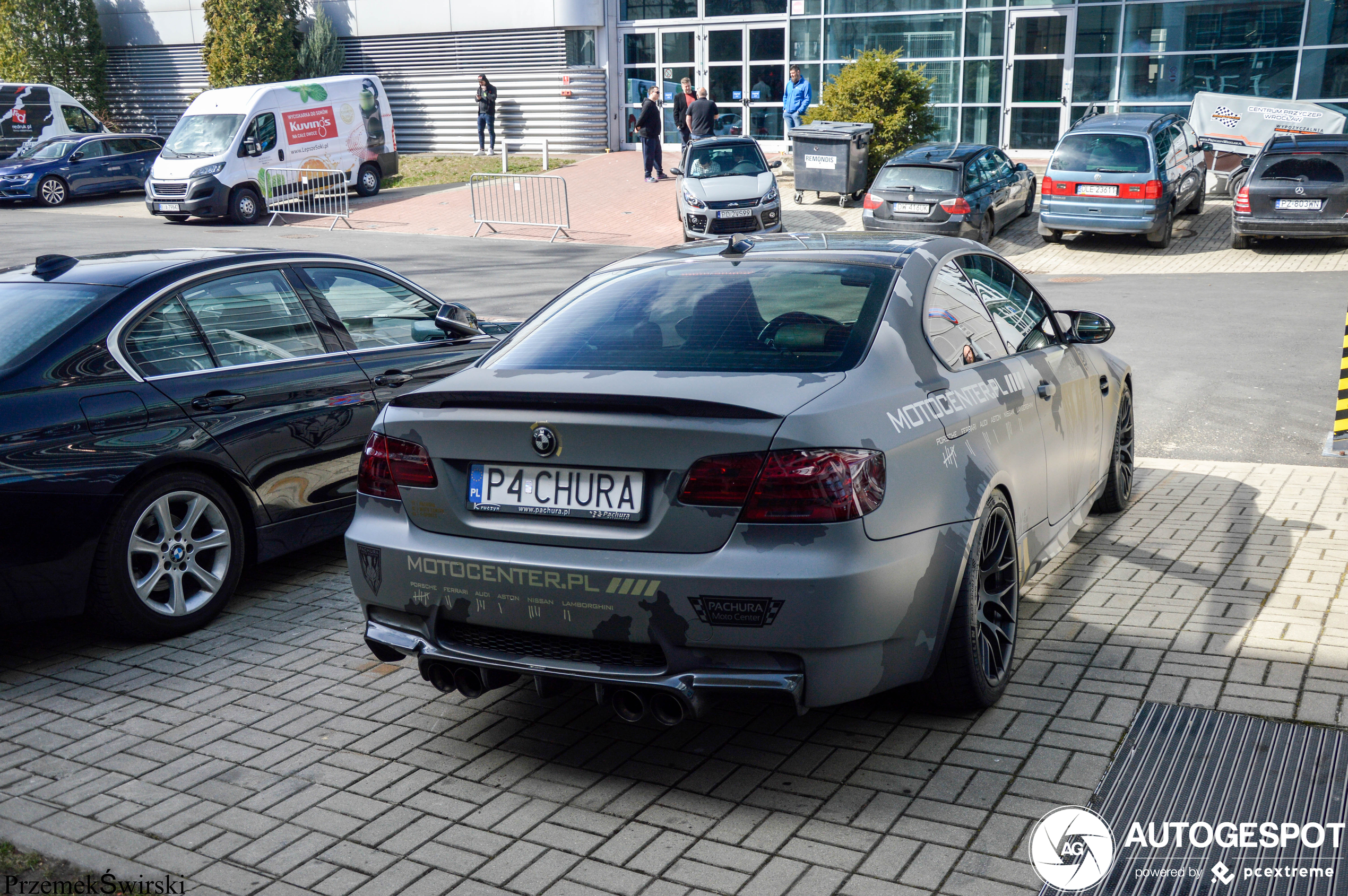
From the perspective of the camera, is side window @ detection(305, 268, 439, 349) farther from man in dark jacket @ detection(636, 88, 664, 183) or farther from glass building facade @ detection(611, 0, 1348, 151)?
glass building facade @ detection(611, 0, 1348, 151)

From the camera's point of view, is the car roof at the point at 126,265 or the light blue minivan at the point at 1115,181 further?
the light blue minivan at the point at 1115,181

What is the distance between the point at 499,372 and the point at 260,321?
2.24 meters

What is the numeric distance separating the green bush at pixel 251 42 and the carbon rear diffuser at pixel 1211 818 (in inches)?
1362

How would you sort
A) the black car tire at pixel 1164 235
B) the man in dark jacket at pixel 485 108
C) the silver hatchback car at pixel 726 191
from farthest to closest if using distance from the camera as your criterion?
the man in dark jacket at pixel 485 108 < the silver hatchback car at pixel 726 191 < the black car tire at pixel 1164 235

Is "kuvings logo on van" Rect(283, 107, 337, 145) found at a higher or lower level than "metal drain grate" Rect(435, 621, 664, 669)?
higher

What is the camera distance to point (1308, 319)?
13.2 metres

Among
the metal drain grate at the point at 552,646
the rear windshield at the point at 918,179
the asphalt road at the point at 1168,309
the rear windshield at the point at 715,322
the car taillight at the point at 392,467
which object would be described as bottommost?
the asphalt road at the point at 1168,309

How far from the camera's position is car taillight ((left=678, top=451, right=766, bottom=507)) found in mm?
3244

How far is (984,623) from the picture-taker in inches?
156

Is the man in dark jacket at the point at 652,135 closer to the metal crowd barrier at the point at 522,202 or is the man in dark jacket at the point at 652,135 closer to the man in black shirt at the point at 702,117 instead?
the man in black shirt at the point at 702,117

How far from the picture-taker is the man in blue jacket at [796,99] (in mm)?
26438

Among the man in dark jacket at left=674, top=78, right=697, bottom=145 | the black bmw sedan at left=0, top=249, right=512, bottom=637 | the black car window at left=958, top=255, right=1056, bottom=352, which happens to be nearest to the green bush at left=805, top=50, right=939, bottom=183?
the man in dark jacket at left=674, top=78, right=697, bottom=145

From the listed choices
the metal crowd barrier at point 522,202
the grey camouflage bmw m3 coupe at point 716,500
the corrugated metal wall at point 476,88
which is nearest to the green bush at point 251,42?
the corrugated metal wall at point 476,88

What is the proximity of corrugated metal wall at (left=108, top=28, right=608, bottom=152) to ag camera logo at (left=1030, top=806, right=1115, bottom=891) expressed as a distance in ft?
104
